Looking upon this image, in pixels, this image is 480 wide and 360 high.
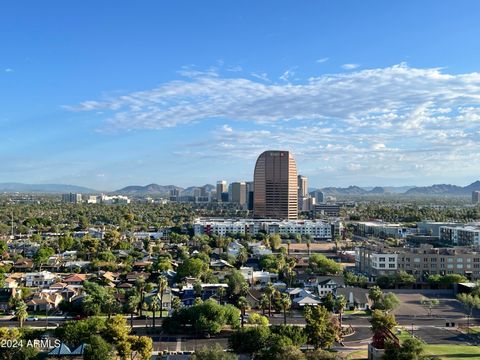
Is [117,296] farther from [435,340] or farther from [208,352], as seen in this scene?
[435,340]

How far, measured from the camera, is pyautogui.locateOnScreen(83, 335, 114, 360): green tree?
29.2 meters

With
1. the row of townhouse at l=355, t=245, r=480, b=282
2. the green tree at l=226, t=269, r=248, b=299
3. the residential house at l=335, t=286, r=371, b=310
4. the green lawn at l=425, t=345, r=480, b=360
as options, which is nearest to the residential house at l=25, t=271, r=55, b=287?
the green tree at l=226, t=269, r=248, b=299

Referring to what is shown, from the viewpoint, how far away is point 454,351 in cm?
3484

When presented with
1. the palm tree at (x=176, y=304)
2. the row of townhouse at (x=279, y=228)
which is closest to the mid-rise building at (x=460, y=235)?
the row of townhouse at (x=279, y=228)

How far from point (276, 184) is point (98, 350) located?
12268cm

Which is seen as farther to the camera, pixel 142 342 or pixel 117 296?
pixel 117 296

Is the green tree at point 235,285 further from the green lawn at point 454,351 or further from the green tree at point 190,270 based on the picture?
the green lawn at point 454,351

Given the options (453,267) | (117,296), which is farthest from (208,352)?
(453,267)

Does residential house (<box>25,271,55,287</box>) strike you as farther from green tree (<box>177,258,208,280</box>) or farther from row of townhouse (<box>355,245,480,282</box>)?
row of townhouse (<box>355,245,480,282</box>)

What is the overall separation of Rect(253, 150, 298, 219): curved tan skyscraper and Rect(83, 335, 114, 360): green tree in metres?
121

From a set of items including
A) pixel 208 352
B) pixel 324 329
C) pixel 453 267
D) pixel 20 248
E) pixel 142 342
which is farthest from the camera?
pixel 20 248

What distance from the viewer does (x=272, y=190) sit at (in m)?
151

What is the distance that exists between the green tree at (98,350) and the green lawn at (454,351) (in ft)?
63.7

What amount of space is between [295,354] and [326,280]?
28109 mm
